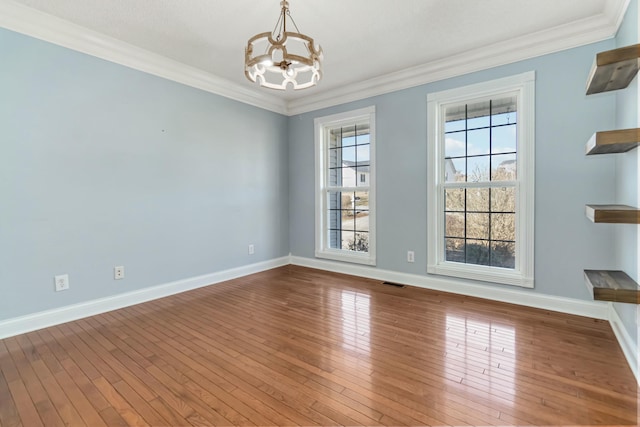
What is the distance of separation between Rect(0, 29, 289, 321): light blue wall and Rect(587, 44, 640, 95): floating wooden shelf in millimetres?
3625

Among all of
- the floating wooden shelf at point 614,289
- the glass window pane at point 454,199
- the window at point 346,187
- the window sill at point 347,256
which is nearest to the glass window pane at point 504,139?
the glass window pane at point 454,199

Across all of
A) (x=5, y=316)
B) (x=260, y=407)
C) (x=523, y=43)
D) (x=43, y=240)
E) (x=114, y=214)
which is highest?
(x=523, y=43)

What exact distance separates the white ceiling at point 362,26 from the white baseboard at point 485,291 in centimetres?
232

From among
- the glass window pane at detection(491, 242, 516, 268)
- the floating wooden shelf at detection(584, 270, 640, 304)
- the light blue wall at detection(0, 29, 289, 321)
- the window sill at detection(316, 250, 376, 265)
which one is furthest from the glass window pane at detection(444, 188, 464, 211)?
the light blue wall at detection(0, 29, 289, 321)

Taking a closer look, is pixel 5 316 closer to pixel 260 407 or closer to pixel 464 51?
pixel 260 407

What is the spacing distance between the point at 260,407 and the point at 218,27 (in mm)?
2933

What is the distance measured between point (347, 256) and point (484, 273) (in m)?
1.74

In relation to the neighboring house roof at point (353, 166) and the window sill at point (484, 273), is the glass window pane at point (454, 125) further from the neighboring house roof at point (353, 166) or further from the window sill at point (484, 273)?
the window sill at point (484, 273)

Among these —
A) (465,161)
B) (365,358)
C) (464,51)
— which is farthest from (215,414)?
(464,51)

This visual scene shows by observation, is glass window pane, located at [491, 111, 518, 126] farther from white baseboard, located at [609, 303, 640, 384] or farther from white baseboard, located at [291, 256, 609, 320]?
white baseboard, located at [609, 303, 640, 384]

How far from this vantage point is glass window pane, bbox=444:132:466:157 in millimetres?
3451

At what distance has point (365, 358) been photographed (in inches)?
82.1

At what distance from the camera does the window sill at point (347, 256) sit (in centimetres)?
413

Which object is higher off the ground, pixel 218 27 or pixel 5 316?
pixel 218 27
